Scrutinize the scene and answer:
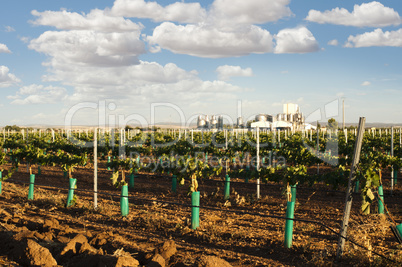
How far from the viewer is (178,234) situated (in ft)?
24.4

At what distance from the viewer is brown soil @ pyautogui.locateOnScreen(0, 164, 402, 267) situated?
5637mm

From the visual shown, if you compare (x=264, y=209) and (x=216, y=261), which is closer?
(x=216, y=261)

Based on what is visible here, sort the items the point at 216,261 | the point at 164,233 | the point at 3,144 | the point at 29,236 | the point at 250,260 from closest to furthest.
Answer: the point at 216,261 → the point at 250,260 → the point at 29,236 → the point at 164,233 → the point at 3,144

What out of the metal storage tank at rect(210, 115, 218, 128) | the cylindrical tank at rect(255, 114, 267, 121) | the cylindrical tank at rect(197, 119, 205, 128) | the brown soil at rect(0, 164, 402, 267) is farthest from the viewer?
the cylindrical tank at rect(197, 119, 205, 128)

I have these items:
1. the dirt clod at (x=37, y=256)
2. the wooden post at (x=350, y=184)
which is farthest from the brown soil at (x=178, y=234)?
the wooden post at (x=350, y=184)

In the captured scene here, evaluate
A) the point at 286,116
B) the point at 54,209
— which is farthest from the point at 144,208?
the point at 286,116

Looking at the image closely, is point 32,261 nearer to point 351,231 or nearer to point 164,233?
point 164,233

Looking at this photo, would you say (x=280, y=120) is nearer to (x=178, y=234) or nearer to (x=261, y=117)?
(x=261, y=117)

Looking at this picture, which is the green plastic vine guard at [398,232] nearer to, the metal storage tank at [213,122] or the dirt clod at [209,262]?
the dirt clod at [209,262]

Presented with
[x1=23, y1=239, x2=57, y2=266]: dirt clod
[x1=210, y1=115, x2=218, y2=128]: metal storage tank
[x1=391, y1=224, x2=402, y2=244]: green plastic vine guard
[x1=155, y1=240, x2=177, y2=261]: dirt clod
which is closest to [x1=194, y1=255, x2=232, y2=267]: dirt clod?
[x1=155, y1=240, x2=177, y2=261]: dirt clod

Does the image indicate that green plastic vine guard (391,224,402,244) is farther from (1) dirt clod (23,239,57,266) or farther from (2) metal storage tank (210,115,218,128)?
(2) metal storage tank (210,115,218,128)

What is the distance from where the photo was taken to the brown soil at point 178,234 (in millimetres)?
5637

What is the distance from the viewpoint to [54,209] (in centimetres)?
984

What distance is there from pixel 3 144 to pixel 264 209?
18224 millimetres
